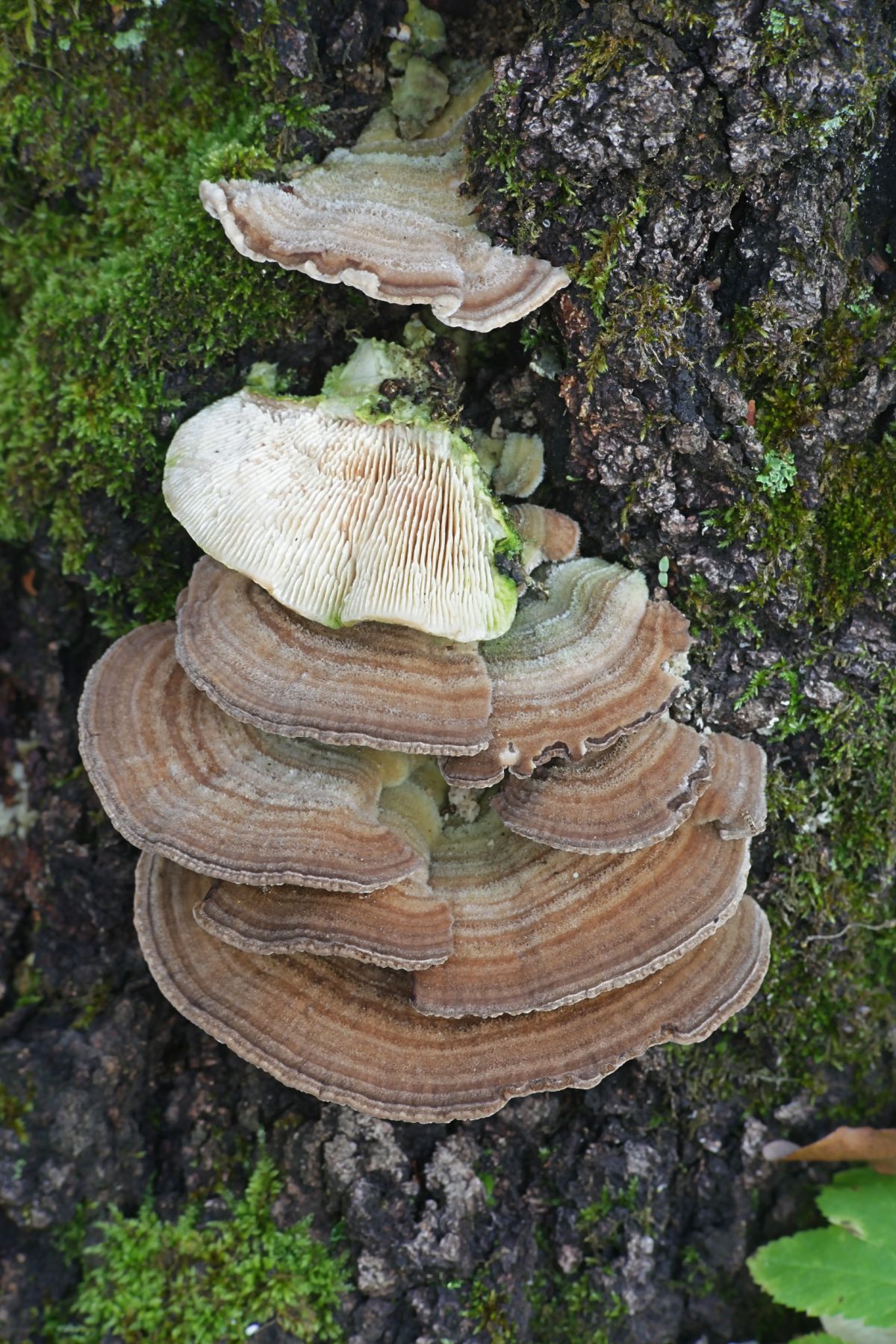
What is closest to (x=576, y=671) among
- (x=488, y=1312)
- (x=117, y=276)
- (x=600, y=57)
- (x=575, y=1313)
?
(x=600, y=57)

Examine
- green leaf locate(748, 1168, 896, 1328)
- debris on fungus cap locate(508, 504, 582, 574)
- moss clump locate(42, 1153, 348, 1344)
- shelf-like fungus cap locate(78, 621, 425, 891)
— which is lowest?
moss clump locate(42, 1153, 348, 1344)

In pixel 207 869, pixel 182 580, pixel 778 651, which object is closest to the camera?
pixel 207 869

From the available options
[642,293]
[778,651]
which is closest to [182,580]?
[642,293]

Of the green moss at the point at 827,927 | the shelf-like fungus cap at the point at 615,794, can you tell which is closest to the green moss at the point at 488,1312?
the green moss at the point at 827,927

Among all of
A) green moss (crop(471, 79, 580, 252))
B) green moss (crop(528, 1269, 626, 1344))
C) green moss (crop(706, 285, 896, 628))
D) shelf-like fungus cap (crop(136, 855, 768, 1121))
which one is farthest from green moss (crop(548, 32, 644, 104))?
green moss (crop(528, 1269, 626, 1344))

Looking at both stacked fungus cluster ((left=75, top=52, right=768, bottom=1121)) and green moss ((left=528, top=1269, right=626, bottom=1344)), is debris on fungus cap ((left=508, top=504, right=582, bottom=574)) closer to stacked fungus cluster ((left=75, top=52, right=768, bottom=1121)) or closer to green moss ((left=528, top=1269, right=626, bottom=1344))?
stacked fungus cluster ((left=75, top=52, right=768, bottom=1121))

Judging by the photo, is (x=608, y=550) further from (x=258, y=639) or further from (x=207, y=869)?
(x=207, y=869)

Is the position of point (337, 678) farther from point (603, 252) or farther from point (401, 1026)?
point (603, 252)

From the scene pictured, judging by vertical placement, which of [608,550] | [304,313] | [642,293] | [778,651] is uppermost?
[642,293]
